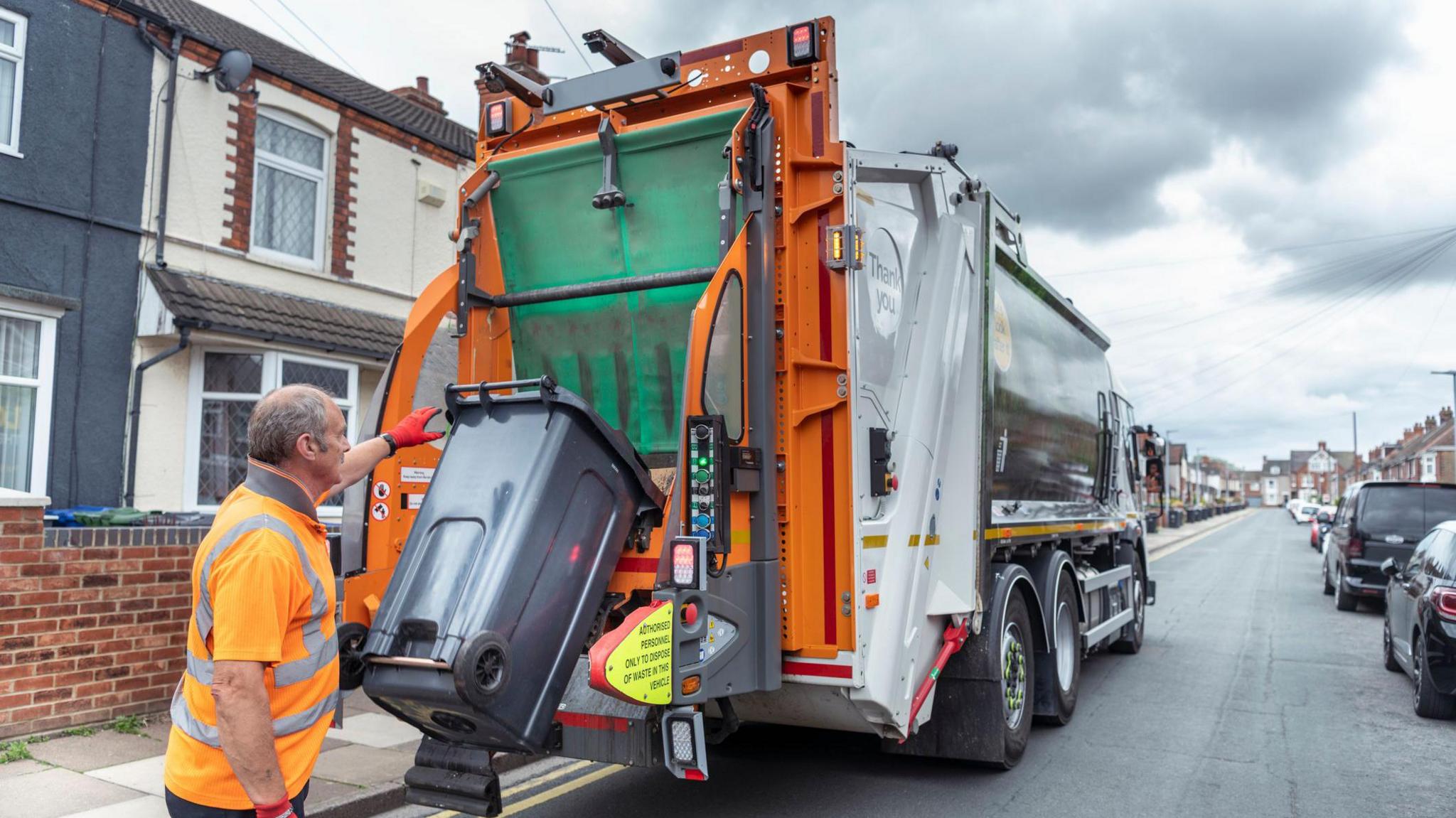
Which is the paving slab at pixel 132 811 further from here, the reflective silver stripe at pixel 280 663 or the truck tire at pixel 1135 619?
the truck tire at pixel 1135 619

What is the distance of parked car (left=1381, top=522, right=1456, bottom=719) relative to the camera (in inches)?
285

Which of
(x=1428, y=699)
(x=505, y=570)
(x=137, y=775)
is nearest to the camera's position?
(x=505, y=570)

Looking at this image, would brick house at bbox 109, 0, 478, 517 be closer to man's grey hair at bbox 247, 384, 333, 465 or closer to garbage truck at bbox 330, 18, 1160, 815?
garbage truck at bbox 330, 18, 1160, 815

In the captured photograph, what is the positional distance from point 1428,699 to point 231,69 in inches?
459

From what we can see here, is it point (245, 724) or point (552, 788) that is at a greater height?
point (245, 724)

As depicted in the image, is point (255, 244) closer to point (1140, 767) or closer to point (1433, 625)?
point (1140, 767)

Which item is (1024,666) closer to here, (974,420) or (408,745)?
(974,420)

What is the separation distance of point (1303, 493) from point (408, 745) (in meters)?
170

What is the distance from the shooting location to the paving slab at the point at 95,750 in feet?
17.7

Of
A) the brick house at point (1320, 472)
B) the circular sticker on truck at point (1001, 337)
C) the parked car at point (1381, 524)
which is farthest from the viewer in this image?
the brick house at point (1320, 472)

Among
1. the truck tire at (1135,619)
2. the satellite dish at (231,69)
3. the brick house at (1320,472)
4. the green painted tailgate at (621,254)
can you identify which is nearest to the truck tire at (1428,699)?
the truck tire at (1135,619)

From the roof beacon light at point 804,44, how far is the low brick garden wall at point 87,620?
4698mm

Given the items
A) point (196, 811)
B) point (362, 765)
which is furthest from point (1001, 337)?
point (196, 811)

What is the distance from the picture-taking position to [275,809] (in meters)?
2.34
